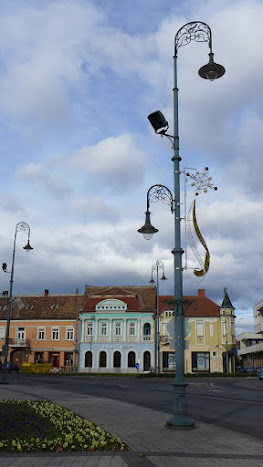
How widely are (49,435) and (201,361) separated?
48780 mm

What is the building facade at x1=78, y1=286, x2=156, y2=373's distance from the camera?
54719mm

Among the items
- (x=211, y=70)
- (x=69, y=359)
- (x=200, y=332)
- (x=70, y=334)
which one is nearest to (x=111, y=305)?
(x=70, y=334)

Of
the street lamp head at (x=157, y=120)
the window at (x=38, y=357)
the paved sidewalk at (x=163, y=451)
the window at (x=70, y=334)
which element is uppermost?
the street lamp head at (x=157, y=120)

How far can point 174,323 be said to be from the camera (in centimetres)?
1012

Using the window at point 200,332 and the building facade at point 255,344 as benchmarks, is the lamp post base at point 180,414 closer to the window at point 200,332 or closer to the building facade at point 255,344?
the window at point 200,332

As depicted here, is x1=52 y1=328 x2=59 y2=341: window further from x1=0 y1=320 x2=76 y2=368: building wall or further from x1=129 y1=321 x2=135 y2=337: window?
x1=129 y1=321 x2=135 y2=337: window

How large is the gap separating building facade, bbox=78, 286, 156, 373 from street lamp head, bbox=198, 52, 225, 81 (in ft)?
154

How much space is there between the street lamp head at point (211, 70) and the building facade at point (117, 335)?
4683 cm

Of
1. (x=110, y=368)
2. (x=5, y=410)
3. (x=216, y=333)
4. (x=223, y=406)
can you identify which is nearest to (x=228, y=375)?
(x=216, y=333)

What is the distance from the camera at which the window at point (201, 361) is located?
54.1m

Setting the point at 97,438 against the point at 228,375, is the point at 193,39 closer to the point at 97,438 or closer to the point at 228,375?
the point at 97,438

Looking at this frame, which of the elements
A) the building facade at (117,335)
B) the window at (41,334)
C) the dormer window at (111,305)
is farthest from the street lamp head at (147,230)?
the window at (41,334)

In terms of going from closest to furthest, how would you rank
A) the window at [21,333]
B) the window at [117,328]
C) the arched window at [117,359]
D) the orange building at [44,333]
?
the arched window at [117,359] < the window at [117,328] < the orange building at [44,333] < the window at [21,333]

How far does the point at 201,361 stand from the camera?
5441cm
